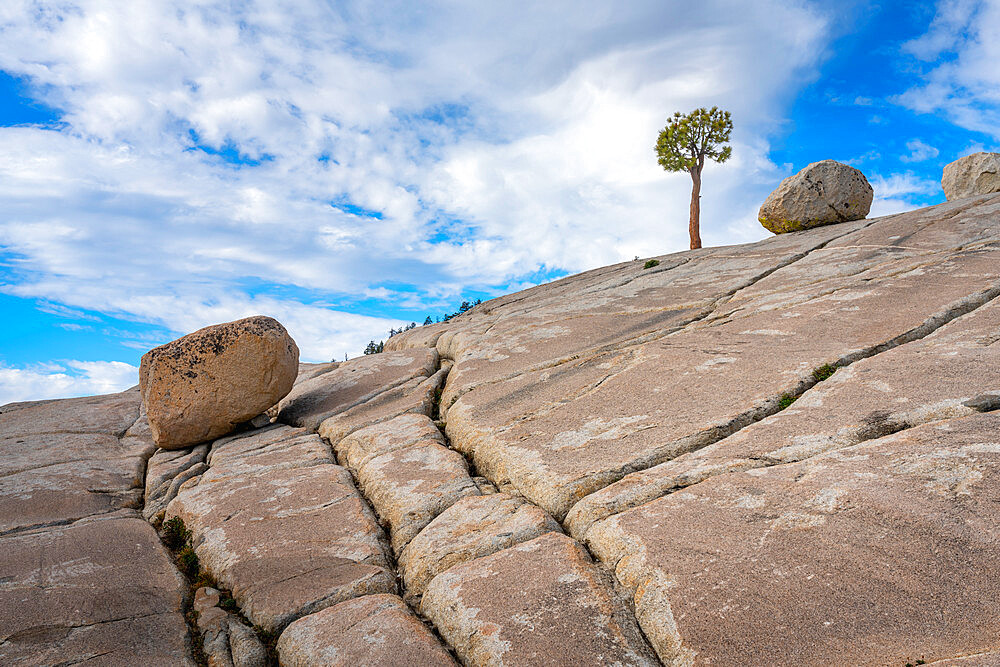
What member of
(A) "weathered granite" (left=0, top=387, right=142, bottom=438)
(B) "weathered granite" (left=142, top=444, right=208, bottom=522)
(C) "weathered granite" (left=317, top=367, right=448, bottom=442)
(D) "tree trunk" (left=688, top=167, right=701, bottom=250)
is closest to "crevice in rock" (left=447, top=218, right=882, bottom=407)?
(C) "weathered granite" (left=317, top=367, right=448, bottom=442)

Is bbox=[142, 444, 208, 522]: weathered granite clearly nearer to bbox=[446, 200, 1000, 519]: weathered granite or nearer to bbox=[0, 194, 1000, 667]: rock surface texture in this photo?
bbox=[0, 194, 1000, 667]: rock surface texture

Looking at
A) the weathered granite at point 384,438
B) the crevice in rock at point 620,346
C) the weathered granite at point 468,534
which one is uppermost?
the crevice in rock at point 620,346

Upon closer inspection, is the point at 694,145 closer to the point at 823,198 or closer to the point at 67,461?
the point at 823,198

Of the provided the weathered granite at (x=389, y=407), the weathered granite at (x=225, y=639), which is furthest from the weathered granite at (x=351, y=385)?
the weathered granite at (x=225, y=639)

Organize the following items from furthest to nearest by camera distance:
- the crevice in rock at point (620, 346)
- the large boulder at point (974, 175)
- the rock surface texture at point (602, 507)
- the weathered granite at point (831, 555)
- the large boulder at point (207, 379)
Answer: the large boulder at point (974, 175) < the large boulder at point (207, 379) < the crevice in rock at point (620, 346) < the rock surface texture at point (602, 507) < the weathered granite at point (831, 555)

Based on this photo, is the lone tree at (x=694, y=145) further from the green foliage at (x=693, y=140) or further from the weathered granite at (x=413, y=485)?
the weathered granite at (x=413, y=485)

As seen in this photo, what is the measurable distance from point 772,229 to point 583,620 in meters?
23.0

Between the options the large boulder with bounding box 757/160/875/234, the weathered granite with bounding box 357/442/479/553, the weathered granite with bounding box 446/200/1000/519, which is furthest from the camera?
the large boulder with bounding box 757/160/875/234

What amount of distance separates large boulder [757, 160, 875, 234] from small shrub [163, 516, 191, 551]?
22979 millimetres

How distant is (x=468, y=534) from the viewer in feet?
23.6

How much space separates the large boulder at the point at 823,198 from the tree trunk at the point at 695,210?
420 inches

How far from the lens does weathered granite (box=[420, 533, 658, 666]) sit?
16.6ft

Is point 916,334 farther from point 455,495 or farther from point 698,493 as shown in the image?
point 455,495

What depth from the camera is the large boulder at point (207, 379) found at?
1359 cm
